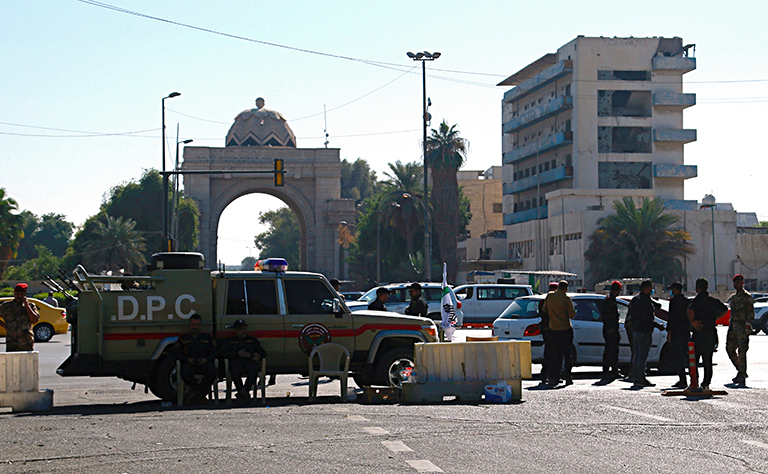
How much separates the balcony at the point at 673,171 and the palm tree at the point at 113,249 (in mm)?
41300

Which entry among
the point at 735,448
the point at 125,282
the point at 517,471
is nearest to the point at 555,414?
the point at 735,448

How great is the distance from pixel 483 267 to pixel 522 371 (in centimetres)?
6286

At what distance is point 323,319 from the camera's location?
12.5 metres

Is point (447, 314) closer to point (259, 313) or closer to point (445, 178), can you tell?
point (259, 313)

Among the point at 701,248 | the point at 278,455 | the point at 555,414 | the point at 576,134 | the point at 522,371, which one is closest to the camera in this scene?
the point at 278,455

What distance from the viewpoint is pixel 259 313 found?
487 inches

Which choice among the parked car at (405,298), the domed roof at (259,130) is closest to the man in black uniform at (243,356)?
the parked car at (405,298)

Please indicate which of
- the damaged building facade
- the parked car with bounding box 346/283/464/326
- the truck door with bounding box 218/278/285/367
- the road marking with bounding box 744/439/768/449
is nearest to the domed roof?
the damaged building facade

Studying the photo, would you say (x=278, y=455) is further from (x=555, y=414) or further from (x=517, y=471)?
(x=555, y=414)

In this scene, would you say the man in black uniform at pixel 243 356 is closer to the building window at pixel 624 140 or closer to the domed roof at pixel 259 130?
the building window at pixel 624 140

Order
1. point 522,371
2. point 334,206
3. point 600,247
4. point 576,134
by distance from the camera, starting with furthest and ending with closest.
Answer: point 334,206 → point 576,134 → point 600,247 → point 522,371

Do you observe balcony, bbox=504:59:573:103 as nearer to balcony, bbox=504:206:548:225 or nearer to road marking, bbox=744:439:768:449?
balcony, bbox=504:206:548:225

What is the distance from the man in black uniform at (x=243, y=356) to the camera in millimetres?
11805

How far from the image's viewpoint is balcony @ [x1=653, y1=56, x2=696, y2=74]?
71.0m
